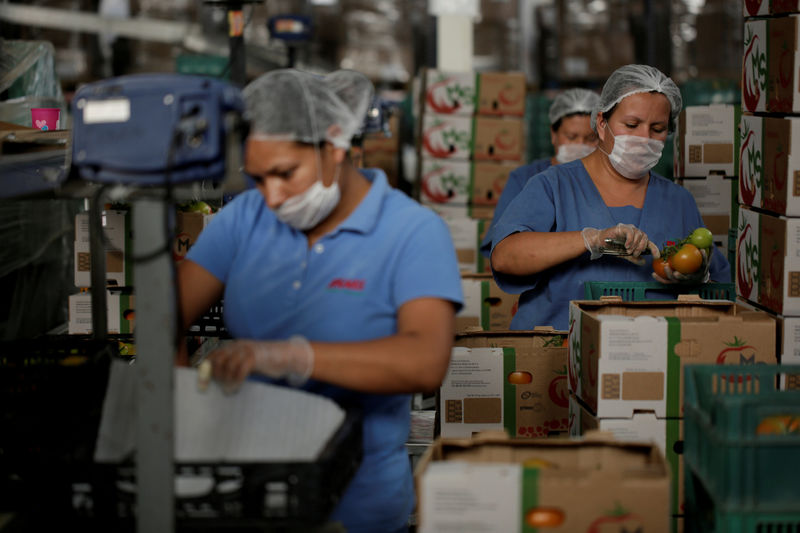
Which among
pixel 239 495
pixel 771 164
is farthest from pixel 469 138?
pixel 239 495

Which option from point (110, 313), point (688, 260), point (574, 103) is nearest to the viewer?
point (688, 260)

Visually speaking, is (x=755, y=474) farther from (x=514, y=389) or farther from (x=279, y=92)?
(x=514, y=389)

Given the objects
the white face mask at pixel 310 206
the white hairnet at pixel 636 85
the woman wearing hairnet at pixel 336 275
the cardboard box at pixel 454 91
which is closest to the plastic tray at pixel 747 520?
the woman wearing hairnet at pixel 336 275

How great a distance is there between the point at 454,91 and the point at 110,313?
3.60 meters

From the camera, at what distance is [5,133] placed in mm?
2898

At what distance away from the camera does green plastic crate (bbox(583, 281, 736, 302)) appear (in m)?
3.15

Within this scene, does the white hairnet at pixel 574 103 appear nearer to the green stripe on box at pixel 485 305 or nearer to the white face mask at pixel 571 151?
the white face mask at pixel 571 151

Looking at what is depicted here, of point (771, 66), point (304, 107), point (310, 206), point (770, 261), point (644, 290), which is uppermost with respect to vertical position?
point (771, 66)

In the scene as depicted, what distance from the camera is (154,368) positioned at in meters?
1.50

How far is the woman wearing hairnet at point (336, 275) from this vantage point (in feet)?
5.96

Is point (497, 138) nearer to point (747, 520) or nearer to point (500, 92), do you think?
point (500, 92)

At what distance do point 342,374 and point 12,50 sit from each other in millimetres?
3751

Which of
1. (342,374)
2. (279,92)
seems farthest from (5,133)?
(342,374)

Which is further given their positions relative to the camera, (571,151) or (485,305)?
(571,151)
